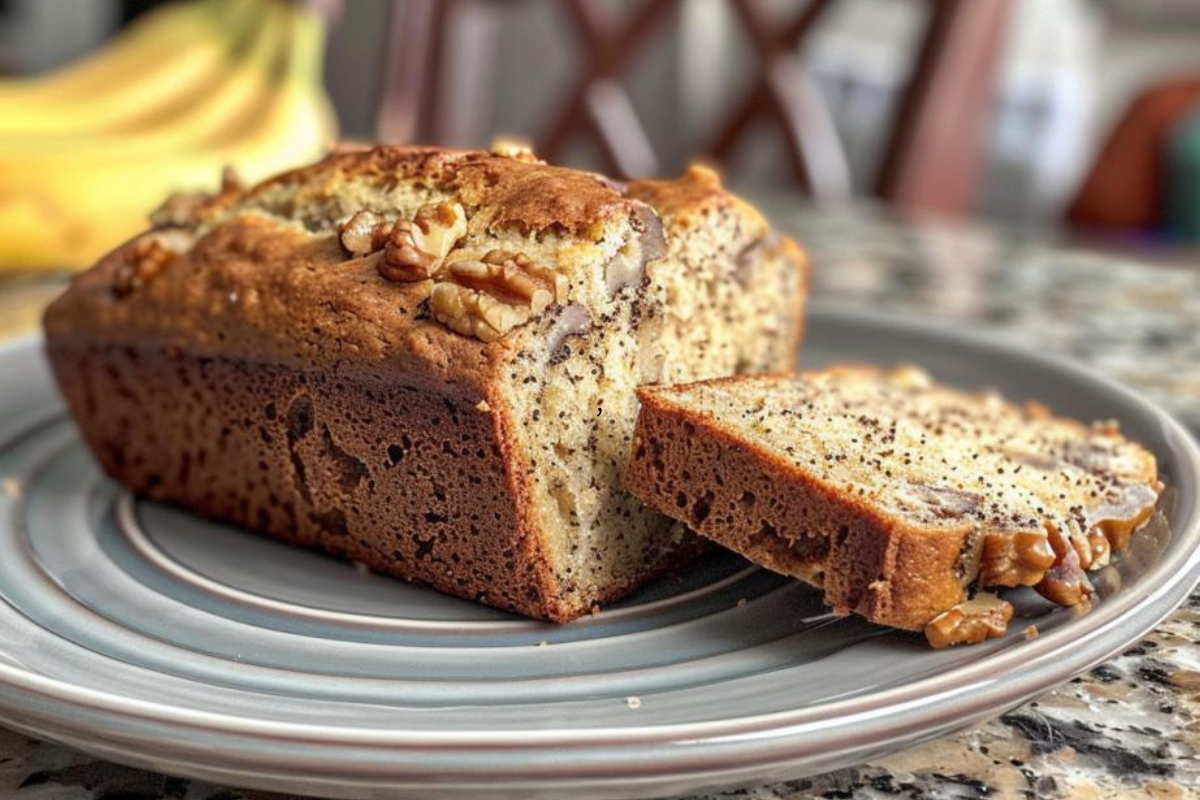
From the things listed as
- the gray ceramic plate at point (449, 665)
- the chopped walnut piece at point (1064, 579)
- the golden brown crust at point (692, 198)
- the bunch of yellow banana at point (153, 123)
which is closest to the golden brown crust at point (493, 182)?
the golden brown crust at point (692, 198)

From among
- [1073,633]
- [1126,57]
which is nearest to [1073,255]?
[1073,633]

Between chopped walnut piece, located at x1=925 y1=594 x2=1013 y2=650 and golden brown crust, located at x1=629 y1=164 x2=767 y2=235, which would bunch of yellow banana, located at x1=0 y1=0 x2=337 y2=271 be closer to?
golden brown crust, located at x1=629 y1=164 x2=767 y2=235

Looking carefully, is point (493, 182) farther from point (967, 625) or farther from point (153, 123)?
point (153, 123)

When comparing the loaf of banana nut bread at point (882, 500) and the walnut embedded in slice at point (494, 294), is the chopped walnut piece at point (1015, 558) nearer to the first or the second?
the loaf of banana nut bread at point (882, 500)

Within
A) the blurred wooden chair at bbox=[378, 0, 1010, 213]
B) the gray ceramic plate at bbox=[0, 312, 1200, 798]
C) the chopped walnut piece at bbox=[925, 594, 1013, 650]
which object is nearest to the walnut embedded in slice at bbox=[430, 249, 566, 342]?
the gray ceramic plate at bbox=[0, 312, 1200, 798]

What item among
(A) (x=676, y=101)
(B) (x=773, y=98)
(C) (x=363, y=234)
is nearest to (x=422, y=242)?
(C) (x=363, y=234)
